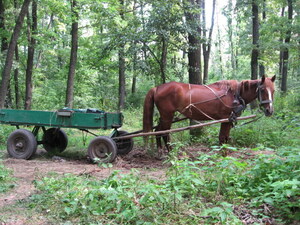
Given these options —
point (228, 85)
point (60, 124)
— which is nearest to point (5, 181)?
point (60, 124)

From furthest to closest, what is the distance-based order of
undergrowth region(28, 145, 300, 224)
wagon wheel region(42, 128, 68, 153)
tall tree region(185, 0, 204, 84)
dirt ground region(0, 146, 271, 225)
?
tall tree region(185, 0, 204, 84) → wagon wheel region(42, 128, 68, 153) → dirt ground region(0, 146, 271, 225) → undergrowth region(28, 145, 300, 224)

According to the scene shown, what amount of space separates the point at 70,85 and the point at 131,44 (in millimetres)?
6055

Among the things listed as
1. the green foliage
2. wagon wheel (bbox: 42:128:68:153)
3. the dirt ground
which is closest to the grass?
the dirt ground

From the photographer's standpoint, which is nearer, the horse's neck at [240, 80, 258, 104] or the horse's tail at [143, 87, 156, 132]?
the horse's neck at [240, 80, 258, 104]

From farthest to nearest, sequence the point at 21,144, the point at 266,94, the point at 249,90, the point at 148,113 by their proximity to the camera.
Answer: the point at 148,113 → the point at 21,144 → the point at 249,90 → the point at 266,94

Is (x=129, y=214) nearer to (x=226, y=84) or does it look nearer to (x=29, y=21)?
(x=226, y=84)

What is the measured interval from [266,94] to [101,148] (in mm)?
3910

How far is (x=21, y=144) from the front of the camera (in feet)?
21.9

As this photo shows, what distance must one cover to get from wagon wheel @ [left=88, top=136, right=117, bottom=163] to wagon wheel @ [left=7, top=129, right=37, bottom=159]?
148 cm

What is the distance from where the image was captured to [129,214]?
9.84 feet

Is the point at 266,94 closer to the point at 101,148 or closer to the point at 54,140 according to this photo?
the point at 101,148

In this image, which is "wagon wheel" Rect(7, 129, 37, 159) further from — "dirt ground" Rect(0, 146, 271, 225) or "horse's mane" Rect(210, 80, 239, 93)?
"horse's mane" Rect(210, 80, 239, 93)

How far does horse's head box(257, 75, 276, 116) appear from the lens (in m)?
6.03

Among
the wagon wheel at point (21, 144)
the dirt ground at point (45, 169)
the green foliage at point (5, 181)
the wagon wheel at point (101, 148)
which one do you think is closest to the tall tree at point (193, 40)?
the dirt ground at point (45, 169)
